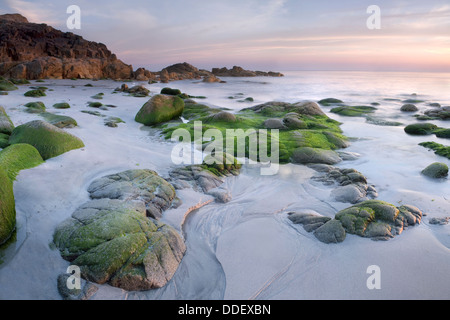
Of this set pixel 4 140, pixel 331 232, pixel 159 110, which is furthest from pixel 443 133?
pixel 4 140

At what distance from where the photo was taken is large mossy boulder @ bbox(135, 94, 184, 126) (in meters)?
12.1

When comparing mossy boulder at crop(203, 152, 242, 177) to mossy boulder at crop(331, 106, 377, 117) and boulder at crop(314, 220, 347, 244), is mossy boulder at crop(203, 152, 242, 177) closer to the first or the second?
boulder at crop(314, 220, 347, 244)

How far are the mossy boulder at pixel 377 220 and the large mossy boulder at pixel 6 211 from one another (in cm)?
461

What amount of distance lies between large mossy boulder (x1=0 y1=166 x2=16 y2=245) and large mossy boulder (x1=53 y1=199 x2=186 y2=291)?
1.71 ft

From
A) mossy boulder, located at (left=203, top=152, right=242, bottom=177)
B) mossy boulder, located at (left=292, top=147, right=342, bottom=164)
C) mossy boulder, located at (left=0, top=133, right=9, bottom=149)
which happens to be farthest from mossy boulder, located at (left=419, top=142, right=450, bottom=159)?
mossy boulder, located at (left=0, top=133, right=9, bottom=149)

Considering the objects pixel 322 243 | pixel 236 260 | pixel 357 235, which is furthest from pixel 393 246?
pixel 236 260

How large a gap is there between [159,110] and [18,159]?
7405 mm

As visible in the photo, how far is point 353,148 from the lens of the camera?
9.67 m

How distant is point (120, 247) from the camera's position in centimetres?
356

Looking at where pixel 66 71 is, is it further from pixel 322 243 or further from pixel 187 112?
pixel 322 243

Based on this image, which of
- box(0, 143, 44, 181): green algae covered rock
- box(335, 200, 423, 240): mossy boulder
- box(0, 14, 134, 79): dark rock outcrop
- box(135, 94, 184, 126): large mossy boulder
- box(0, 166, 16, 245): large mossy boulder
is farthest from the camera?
box(0, 14, 134, 79): dark rock outcrop

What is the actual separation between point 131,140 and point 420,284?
25.9 feet

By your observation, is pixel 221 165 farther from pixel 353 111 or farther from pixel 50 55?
pixel 50 55

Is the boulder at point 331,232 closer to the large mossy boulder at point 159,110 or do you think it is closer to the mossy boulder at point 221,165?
the mossy boulder at point 221,165
